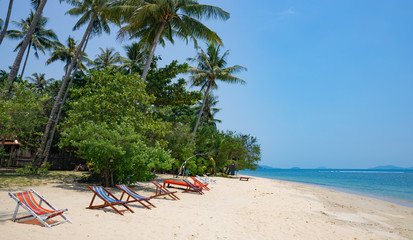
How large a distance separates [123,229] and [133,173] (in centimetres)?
640

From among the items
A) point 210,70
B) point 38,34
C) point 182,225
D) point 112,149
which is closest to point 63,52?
point 38,34

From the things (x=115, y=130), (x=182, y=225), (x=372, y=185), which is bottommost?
(x=372, y=185)

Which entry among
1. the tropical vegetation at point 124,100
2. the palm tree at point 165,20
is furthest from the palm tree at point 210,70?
the palm tree at point 165,20

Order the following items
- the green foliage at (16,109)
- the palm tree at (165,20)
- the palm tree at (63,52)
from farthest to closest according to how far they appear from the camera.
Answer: the palm tree at (63,52) < the palm tree at (165,20) < the green foliage at (16,109)

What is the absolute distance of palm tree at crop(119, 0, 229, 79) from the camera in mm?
14352

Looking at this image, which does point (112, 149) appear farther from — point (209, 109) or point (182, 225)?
point (209, 109)

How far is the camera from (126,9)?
47.9 ft

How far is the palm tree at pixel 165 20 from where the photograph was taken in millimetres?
14352

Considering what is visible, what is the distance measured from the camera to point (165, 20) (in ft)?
49.6

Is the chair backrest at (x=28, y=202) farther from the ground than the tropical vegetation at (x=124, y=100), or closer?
closer

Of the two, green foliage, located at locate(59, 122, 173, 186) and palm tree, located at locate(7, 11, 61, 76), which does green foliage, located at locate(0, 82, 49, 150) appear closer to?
green foliage, located at locate(59, 122, 173, 186)

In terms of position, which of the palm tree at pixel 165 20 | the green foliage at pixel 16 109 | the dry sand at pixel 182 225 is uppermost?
the palm tree at pixel 165 20

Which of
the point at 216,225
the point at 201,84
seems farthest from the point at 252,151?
the point at 216,225

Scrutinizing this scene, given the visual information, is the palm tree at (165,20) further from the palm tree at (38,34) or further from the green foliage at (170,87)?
the palm tree at (38,34)
